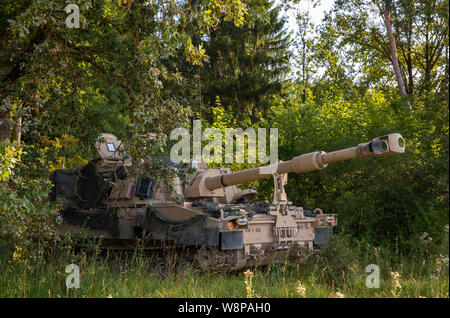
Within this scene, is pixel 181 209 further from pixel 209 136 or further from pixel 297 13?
pixel 297 13

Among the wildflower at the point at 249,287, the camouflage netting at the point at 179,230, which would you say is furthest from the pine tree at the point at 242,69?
the wildflower at the point at 249,287

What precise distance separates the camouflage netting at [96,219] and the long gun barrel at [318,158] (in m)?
1.92

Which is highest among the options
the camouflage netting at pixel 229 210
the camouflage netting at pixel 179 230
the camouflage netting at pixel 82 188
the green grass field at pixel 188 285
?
the camouflage netting at pixel 82 188

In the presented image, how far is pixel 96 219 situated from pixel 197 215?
256cm

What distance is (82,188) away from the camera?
11.2 m

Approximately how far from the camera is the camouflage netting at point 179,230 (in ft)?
28.8

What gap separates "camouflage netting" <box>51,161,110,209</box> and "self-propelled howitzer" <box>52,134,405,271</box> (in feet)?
0.07

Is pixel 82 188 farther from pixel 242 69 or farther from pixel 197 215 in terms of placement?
pixel 242 69

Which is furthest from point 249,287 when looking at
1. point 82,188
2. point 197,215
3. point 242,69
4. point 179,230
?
point 242,69

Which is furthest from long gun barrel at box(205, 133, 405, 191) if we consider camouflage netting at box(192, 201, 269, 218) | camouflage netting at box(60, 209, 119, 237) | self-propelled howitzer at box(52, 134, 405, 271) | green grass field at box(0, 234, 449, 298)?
camouflage netting at box(60, 209, 119, 237)

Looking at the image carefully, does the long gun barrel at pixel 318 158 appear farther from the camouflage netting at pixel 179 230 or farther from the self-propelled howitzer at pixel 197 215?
the camouflage netting at pixel 179 230

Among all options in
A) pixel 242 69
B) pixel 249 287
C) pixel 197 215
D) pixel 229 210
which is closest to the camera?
pixel 249 287

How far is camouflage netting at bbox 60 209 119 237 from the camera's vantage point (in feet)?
33.5
